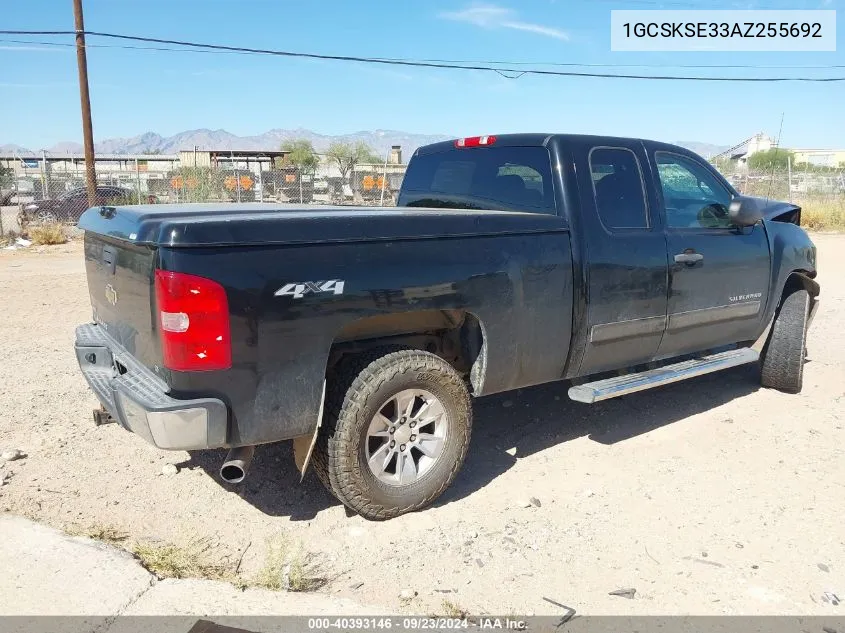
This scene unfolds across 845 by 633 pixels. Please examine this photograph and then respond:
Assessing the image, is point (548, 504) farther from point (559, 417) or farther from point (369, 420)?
point (559, 417)

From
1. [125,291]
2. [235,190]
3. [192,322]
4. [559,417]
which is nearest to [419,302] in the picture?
[192,322]

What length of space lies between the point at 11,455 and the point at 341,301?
256cm

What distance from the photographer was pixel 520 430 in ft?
16.8

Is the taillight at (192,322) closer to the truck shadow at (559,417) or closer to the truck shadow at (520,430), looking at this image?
the truck shadow at (520,430)

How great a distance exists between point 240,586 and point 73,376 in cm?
358

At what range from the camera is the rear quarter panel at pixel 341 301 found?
3.08 m

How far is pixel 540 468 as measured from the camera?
4.49 m

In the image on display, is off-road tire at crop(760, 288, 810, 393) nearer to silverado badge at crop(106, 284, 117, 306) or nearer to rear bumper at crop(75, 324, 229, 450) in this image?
rear bumper at crop(75, 324, 229, 450)

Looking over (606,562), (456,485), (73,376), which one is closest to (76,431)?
(73,376)

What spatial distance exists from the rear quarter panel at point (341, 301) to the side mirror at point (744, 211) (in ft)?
5.35

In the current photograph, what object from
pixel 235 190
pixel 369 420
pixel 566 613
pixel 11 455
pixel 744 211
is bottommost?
→ pixel 566 613

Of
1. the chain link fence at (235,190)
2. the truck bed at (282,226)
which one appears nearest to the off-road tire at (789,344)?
the truck bed at (282,226)

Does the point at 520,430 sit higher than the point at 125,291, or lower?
lower

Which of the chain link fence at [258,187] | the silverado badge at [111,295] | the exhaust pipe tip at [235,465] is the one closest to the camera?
the exhaust pipe tip at [235,465]
